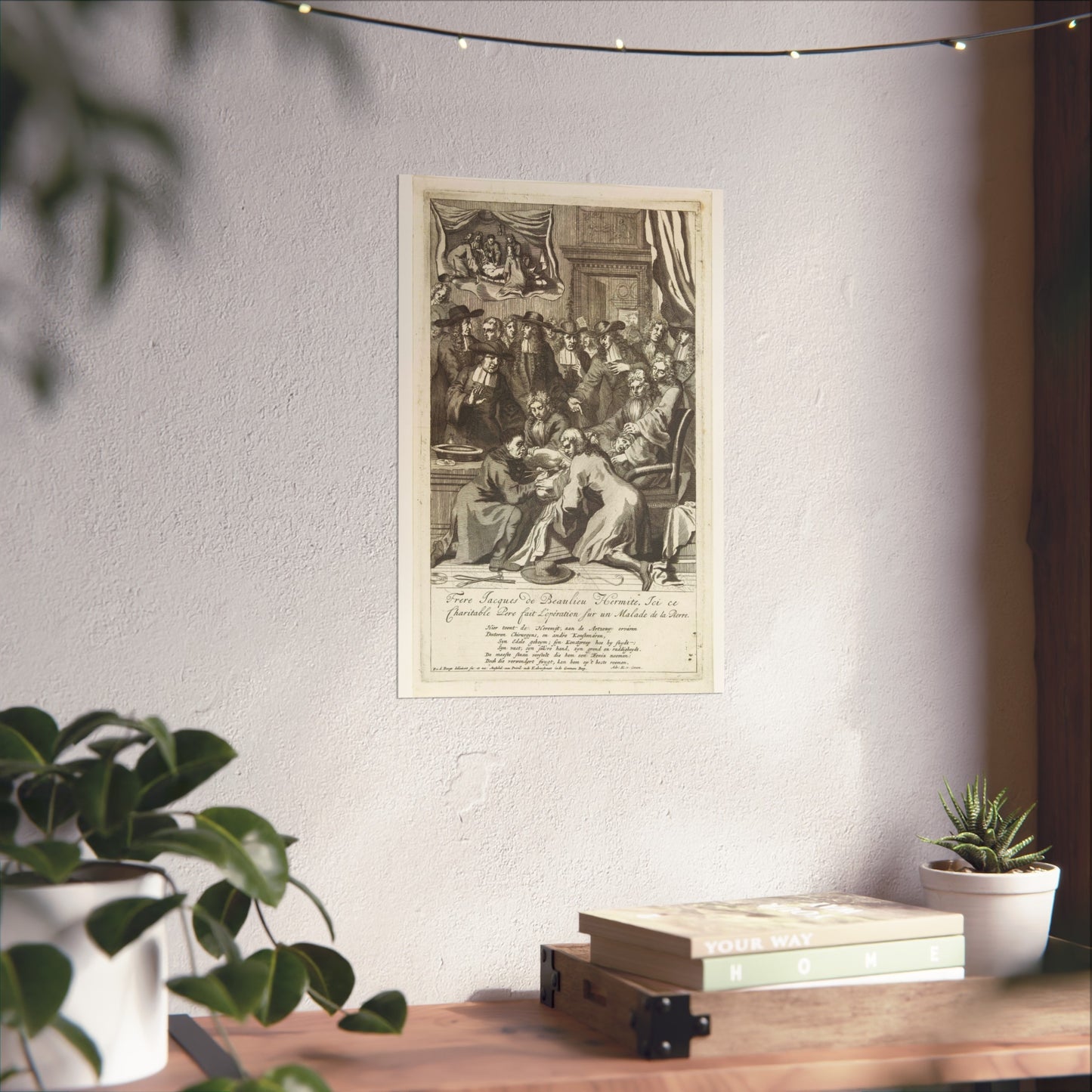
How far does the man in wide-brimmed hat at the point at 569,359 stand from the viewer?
1305 mm

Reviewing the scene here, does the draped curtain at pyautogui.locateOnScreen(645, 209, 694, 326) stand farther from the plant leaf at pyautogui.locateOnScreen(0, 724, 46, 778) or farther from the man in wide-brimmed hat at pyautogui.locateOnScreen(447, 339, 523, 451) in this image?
the plant leaf at pyautogui.locateOnScreen(0, 724, 46, 778)

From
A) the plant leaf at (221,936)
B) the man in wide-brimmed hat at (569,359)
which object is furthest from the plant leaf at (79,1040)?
the man in wide-brimmed hat at (569,359)

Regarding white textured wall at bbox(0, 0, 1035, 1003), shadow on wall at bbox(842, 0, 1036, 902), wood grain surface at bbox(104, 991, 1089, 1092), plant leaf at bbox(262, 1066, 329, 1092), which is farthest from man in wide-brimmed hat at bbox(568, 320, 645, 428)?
plant leaf at bbox(262, 1066, 329, 1092)

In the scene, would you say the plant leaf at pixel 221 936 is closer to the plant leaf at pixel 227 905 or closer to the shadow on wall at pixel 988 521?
the plant leaf at pixel 227 905

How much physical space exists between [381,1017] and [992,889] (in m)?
0.63

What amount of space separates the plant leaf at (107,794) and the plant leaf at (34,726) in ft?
0.27

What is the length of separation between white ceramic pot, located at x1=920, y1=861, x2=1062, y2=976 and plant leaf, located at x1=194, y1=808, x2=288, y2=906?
0.71 metres

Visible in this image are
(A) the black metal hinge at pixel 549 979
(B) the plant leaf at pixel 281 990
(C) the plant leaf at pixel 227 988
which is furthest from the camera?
(A) the black metal hinge at pixel 549 979

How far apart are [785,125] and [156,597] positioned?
875 mm

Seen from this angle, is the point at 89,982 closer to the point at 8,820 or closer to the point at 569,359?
the point at 8,820

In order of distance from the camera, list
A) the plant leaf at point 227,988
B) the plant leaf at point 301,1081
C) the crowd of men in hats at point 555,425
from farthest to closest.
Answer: the crowd of men in hats at point 555,425 < the plant leaf at point 227,988 < the plant leaf at point 301,1081

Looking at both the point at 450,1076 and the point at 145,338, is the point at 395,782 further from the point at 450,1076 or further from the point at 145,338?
the point at 145,338

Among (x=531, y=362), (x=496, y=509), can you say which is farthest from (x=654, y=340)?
(x=496, y=509)

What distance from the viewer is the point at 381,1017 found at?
3.28 ft
